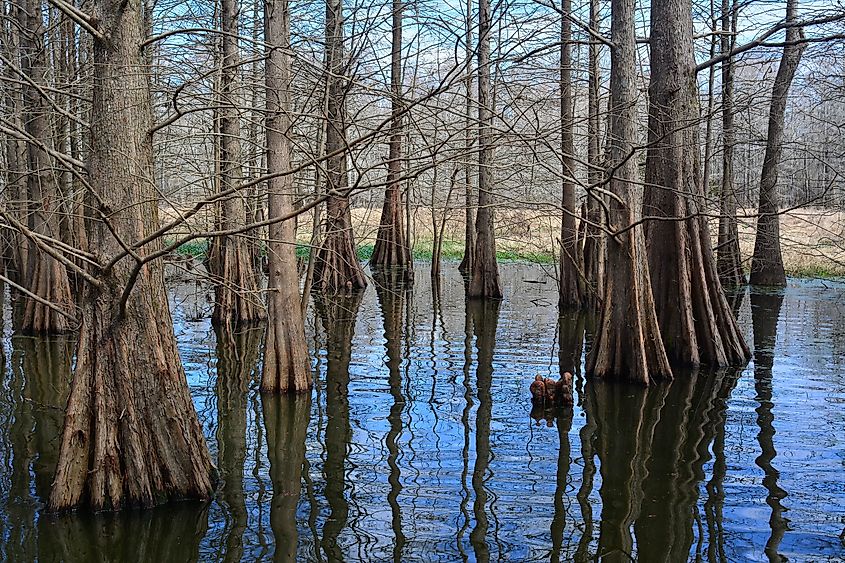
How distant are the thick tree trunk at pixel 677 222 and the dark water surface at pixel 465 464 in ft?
2.02

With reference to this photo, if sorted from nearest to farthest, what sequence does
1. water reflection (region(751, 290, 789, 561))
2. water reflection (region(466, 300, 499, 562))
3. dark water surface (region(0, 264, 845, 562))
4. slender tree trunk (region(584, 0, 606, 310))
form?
dark water surface (region(0, 264, 845, 562))
water reflection (region(466, 300, 499, 562))
water reflection (region(751, 290, 789, 561))
slender tree trunk (region(584, 0, 606, 310))

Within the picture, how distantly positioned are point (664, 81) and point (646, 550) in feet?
22.0

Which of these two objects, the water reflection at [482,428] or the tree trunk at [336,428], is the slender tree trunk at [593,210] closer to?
the water reflection at [482,428]

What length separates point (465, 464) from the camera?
629 centimetres

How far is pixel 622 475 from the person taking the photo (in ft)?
20.2

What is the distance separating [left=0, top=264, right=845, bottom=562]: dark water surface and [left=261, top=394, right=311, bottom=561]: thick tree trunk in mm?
22

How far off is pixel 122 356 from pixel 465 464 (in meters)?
2.49

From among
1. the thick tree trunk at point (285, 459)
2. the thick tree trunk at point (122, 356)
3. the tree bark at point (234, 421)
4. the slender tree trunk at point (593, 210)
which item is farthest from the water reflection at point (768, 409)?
the thick tree trunk at point (122, 356)

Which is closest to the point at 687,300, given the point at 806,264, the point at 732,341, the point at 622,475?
the point at 732,341

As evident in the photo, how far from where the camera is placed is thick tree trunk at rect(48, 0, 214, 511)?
5.07 meters

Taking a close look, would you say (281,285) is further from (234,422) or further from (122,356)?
(122,356)

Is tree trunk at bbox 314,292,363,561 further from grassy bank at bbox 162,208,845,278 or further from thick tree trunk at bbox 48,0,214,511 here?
grassy bank at bbox 162,208,845,278

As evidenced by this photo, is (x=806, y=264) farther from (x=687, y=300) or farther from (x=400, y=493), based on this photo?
(x=400, y=493)

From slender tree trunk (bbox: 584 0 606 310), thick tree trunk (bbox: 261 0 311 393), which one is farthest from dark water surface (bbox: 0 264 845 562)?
slender tree trunk (bbox: 584 0 606 310)
